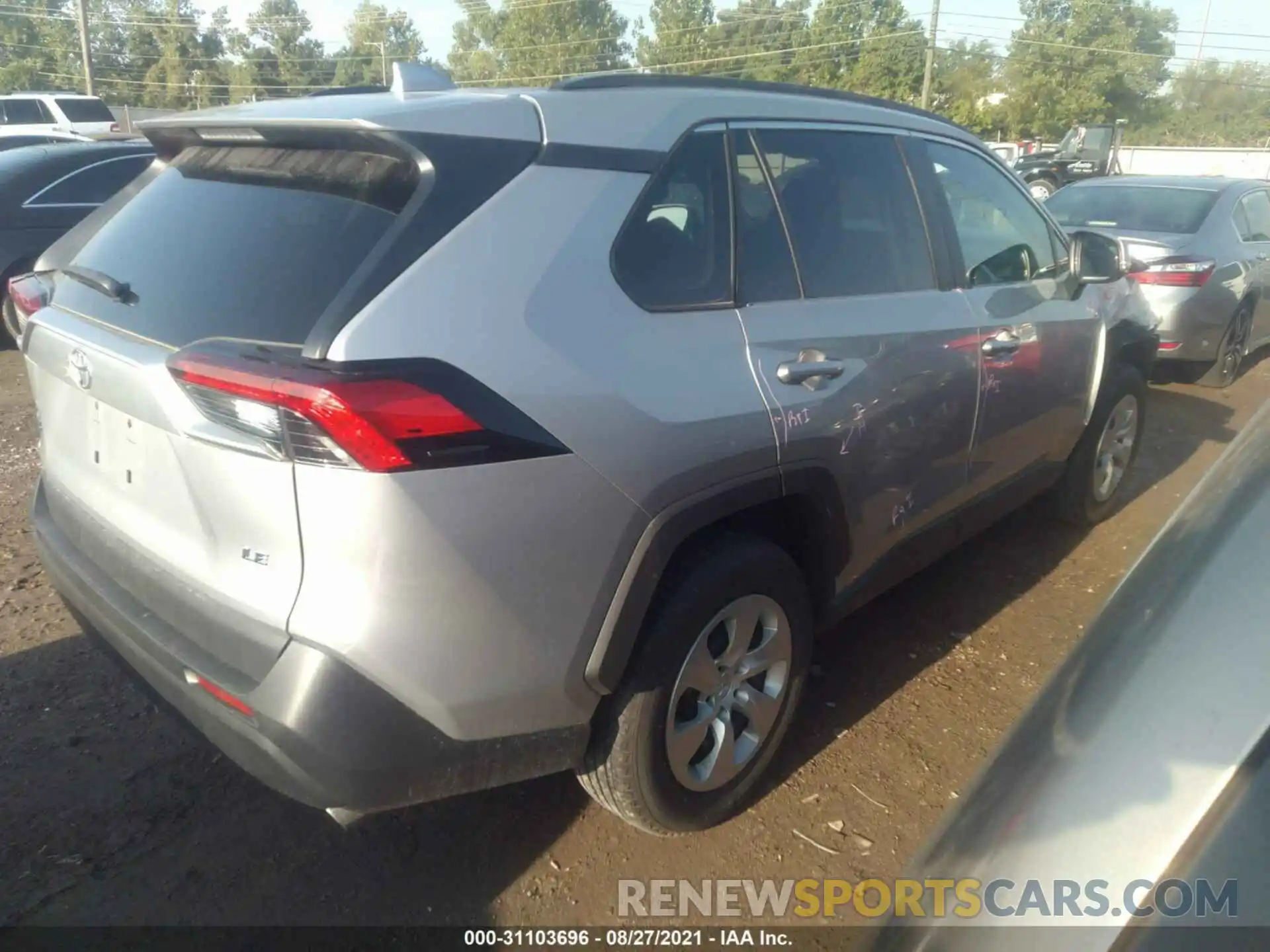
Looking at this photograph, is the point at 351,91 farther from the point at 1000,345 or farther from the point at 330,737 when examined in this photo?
the point at 1000,345

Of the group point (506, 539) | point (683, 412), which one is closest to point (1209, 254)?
point (683, 412)

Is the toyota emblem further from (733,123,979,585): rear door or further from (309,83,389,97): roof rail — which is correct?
(733,123,979,585): rear door

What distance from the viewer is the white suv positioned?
75.7 ft

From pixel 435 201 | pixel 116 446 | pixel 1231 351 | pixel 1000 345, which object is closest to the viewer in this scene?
pixel 435 201

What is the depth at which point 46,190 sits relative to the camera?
25.9 feet

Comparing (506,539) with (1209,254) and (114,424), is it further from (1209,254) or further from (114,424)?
(1209,254)

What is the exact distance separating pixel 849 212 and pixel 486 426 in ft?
5.37

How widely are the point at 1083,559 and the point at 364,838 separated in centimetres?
341

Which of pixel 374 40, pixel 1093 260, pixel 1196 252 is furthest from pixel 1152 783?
pixel 374 40

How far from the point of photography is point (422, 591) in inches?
72.1

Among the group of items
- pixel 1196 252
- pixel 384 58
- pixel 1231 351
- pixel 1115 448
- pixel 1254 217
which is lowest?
pixel 1231 351

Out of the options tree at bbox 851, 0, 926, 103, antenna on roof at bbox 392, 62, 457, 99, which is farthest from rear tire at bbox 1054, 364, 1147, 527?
tree at bbox 851, 0, 926, 103

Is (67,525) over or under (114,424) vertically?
under

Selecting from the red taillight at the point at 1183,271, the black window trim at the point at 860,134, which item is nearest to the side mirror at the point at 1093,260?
the black window trim at the point at 860,134
